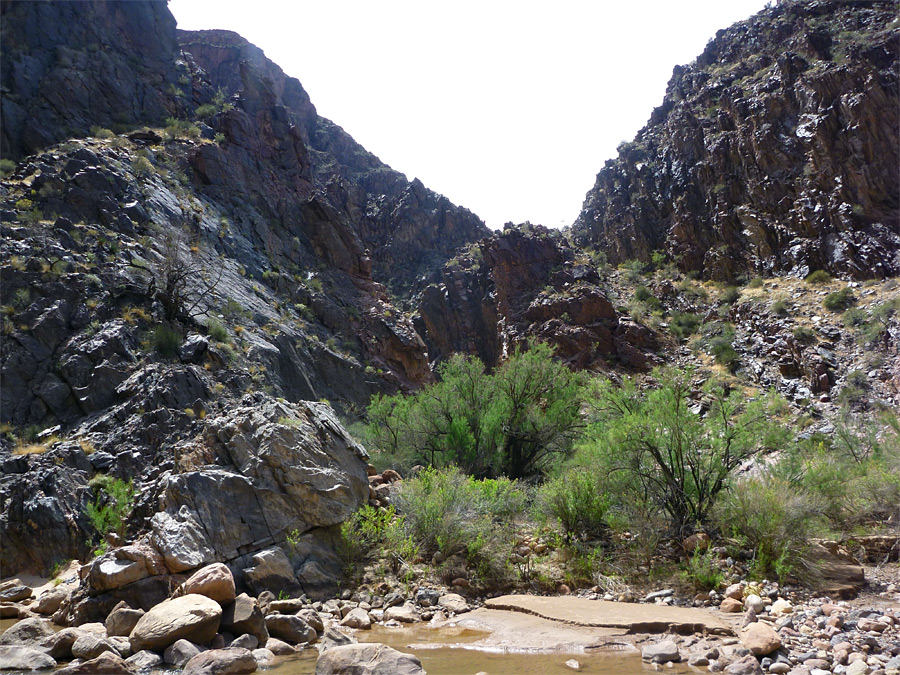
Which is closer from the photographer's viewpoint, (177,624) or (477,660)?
(477,660)

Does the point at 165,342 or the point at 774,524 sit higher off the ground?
the point at 165,342

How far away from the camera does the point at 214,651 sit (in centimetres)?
596

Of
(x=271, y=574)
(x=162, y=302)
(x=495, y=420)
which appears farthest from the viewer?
(x=162, y=302)

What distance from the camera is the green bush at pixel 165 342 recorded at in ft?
53.3

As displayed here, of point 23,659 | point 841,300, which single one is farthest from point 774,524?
point 841,300

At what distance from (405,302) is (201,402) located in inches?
1293

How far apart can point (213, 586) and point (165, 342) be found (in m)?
11.3

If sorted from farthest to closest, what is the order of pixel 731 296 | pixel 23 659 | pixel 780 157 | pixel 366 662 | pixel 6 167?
pixel 780 157
pixel 731 296
pixel 6 167
pixel 23 659
pixel 366 662

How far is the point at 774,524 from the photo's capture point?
8695 mm

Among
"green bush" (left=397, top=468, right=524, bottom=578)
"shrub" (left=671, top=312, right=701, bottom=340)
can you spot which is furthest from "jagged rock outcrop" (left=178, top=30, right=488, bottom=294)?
"green bush" (left=397, top=468, right=524, bottom=578)

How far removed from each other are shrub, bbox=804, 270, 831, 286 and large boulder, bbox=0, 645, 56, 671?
3572 cm

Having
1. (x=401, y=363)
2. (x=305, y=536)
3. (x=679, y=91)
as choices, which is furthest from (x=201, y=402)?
(x=679, y=91)

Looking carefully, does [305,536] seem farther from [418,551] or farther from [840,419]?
[840,419]

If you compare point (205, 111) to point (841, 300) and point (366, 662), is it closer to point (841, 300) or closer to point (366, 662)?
point (366, 662)
